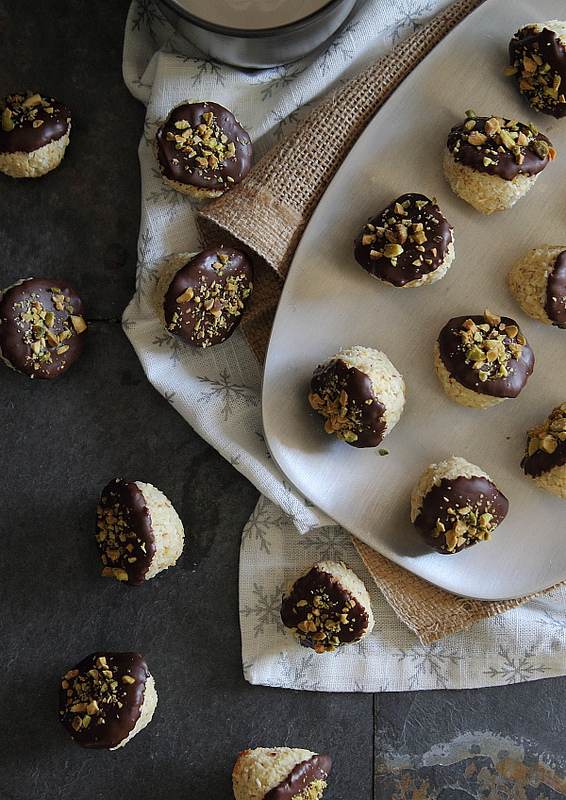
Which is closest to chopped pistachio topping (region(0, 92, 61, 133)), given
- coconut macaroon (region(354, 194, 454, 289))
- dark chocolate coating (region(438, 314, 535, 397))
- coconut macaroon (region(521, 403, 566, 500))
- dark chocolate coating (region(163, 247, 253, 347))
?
dark chocolate coating (region(163, 247, 253, 347))

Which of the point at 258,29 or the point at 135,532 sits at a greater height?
the point at 258,29

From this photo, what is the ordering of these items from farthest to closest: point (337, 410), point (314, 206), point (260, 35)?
1. point (314, 206)
2. point (337, 410)
3. point (260, 35)

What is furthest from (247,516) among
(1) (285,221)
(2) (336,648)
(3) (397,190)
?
(3) (397,190)

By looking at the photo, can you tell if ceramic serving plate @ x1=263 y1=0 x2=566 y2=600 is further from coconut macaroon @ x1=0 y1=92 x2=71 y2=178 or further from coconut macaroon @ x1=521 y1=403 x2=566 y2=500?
coconut macaroon @ x1=0 y1=92 x2=71 y2=178

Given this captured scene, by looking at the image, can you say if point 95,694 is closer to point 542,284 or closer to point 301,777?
point 301,777

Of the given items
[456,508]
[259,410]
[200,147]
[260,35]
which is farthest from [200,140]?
[456,508]
